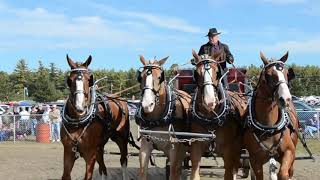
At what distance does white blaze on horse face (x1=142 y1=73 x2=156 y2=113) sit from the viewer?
24.3ft

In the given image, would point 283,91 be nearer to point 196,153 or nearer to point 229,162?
point 229,162

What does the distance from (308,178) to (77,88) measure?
5.95 metres

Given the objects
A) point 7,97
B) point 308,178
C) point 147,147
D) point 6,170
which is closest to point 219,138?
point 147,147

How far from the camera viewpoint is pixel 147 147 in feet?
26.2

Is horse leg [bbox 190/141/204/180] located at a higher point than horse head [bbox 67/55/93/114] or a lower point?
lower

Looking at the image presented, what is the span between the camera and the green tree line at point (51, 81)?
56031mm

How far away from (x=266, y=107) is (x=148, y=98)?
170 cm

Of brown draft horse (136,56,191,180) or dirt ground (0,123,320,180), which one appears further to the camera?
dirt ground (0,123,320,180)

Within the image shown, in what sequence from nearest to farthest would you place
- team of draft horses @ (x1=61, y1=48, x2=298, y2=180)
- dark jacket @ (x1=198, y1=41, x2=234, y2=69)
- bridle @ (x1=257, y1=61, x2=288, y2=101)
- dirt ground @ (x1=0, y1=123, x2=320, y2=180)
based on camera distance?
bridle @ (x1=257, y1=61, x2=288, y2=101) < team of draft horses @ (x1=61, y1=48, x2=298, y2=180) < dark jacket @ (x1=198, y1=41, x2=234, y2=69) < dirt ground @ (x1=0, y1=123, x2=320, y2=180)

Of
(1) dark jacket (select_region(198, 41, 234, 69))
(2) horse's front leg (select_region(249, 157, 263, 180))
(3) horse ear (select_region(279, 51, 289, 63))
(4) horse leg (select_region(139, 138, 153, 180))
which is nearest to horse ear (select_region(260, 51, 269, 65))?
(3) horse ear (select_region(279, 51, 289, 63))

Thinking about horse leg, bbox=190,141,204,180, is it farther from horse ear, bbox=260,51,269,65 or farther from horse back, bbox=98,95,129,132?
horse back, bbox=98,95,129,132

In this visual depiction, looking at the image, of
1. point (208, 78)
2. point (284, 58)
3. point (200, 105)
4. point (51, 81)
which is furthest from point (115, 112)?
point (51, 81)

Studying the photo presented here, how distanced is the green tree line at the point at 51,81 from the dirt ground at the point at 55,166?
31.5 metres

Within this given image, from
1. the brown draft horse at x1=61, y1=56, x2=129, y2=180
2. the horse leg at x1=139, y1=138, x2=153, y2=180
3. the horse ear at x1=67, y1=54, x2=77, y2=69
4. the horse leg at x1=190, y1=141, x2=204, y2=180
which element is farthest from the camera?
the horse ear at x1=67, y1=54, x2=77, y2=69
